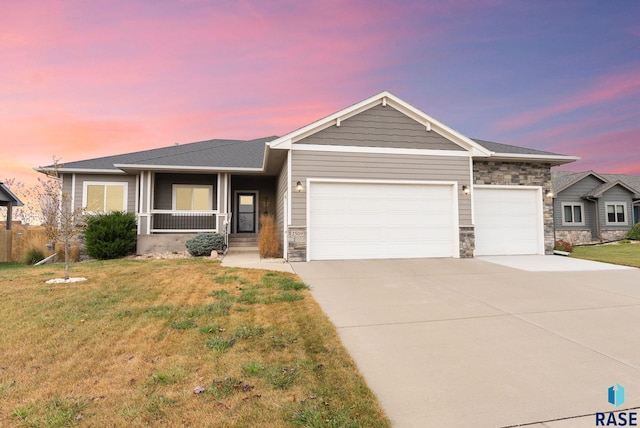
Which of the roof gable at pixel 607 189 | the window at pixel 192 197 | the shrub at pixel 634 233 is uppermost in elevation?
the roof gable at pixel 607 189

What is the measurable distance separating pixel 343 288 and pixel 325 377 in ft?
11.2

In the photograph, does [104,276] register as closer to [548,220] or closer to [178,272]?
[178,272]

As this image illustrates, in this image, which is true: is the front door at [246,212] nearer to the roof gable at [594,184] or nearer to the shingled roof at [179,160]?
the shingled roof at [179,160]

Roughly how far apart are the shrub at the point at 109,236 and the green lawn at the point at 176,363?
5.95 meters

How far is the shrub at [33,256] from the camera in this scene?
11.7 meters

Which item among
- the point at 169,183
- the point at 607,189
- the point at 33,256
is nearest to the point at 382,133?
the point at 169,183

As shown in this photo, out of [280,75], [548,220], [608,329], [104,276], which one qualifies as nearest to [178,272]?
[104,276]

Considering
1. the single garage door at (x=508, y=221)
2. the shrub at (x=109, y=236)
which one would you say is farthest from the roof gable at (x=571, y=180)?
the shrub at (x=109, y=236)

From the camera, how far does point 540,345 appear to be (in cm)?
340

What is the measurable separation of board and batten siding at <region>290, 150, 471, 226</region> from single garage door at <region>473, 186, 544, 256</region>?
1.01 metres

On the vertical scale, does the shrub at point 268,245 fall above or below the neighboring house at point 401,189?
below

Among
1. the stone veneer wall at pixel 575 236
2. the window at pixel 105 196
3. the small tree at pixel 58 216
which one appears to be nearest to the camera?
the small tree at pixel 58 216

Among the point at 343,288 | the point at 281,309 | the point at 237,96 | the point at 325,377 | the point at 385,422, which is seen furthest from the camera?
the point at 237,96

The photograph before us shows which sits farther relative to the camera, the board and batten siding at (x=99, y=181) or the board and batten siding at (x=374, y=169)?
the board and batten siding at (x=99, y=181)
